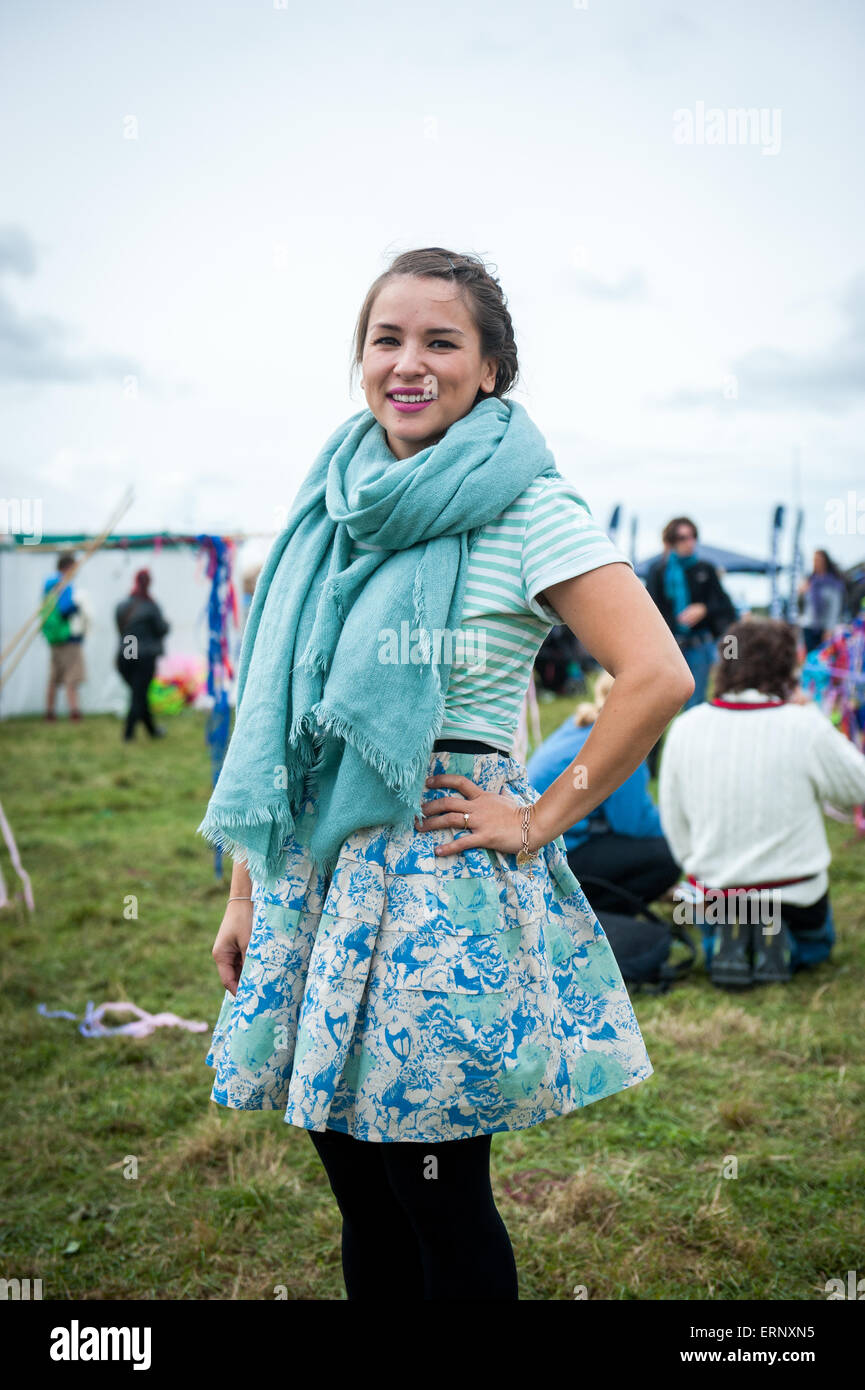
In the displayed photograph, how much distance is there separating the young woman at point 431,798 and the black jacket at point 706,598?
18.3ft

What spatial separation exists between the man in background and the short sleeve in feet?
37.3

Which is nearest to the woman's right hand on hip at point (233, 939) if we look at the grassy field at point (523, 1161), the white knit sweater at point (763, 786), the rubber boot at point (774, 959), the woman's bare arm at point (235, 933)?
the woman's bare arm at point (235, 933)

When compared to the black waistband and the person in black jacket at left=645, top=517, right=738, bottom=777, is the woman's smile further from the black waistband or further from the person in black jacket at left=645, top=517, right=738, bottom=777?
the person in black jacket at left=645, top=517, right=738, bottom=777

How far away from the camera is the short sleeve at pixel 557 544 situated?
1308 millimetres

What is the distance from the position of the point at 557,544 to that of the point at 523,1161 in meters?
2.03

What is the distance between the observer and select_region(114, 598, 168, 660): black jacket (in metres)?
10.8

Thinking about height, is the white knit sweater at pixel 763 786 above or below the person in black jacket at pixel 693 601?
below

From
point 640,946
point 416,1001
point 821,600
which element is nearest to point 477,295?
point 416,1001

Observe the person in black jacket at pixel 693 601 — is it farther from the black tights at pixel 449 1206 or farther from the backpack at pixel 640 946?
the black tights at pixel 449 1206

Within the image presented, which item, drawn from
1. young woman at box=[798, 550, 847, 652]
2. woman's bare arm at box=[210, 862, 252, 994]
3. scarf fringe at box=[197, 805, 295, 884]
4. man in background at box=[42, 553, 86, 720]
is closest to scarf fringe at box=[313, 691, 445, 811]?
scarf fringe at box=[197, 805, 295, 884]

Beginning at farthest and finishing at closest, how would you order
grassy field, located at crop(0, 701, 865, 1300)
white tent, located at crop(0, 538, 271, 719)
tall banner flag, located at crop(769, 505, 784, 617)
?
white tent, located at crop(0, 538, 271, 719)
tall banner flag, located at crop(769, 505, 784, 617)
grassy field, located at crop(0, 701, 865, 1300)
